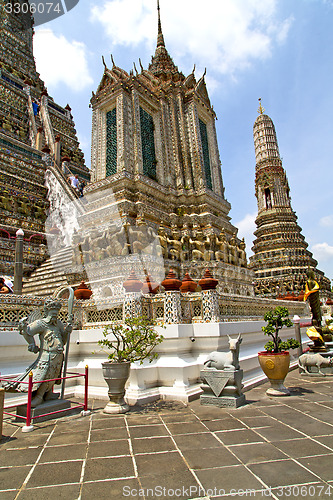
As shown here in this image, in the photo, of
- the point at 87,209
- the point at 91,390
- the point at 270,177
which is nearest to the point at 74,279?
the point at 87,209

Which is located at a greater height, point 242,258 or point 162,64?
point 162,64

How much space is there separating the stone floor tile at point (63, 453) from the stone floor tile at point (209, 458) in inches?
40.9

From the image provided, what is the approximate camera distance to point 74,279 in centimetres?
1235

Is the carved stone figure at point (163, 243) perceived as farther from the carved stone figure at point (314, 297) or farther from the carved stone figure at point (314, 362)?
the carved stone figure at point (314, 362)

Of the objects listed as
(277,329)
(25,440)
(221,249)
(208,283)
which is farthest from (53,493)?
(221,249)

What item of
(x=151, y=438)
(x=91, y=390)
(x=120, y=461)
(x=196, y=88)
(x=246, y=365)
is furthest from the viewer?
(x=196, y=88)

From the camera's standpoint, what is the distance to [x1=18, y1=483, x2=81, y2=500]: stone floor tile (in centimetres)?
241

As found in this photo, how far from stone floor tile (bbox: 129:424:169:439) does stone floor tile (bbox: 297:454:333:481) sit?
5.05 feet

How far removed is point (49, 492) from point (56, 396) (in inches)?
100

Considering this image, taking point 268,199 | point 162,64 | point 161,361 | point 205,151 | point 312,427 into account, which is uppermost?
point 162,64

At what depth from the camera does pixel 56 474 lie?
276 centimetres

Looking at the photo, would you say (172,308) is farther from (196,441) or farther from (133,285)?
(196,441)

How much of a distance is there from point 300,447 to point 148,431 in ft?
5.53

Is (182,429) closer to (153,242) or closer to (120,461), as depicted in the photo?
(120,461)
